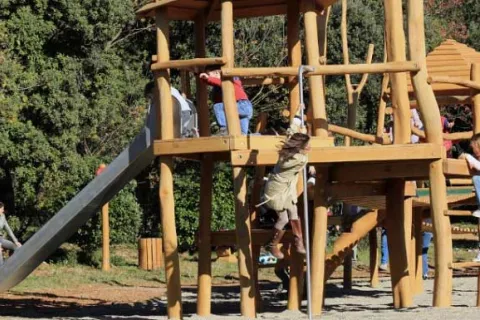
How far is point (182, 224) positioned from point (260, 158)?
49.8 feet

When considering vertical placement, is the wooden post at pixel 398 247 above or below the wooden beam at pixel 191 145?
below

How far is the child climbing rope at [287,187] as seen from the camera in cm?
1220

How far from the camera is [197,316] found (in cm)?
1403

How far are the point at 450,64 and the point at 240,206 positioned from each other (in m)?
7.23

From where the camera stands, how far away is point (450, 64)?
62.8 ft

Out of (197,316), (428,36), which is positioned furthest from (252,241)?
(428,36)

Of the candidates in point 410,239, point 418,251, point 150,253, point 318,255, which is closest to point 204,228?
point 318,255

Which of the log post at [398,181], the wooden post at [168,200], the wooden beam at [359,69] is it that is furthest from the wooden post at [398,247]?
the wooden post at [168,200]

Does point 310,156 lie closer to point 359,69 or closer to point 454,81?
point 359,69

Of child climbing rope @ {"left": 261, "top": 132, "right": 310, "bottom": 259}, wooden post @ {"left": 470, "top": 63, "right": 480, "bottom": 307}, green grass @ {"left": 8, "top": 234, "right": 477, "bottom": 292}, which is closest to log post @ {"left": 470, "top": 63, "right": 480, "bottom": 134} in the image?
wooden post @ {"left": 470, "top": 63, "right": 480, "bottom": 307}

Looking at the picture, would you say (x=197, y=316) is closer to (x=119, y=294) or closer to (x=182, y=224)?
(x=119, y=294)

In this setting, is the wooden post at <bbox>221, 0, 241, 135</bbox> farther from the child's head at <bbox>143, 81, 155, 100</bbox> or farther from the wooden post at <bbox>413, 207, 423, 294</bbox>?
the child's head at <bbox>143, 81, 155, 100</bbox>

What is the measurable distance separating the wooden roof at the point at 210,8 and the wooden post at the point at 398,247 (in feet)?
8.00

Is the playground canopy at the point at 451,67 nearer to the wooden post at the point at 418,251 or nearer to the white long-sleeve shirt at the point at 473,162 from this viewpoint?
the wooden post at the point at 418,251
